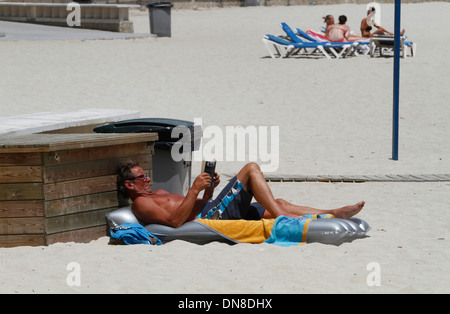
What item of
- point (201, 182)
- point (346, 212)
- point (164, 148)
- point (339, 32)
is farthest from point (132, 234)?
point (339, 32)

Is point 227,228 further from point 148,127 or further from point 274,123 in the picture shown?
point 274,123

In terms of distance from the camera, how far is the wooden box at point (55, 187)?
609cm

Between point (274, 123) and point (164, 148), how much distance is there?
626 centimetres

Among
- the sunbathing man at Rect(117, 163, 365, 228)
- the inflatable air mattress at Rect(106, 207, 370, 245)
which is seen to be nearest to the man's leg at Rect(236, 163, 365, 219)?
the sunbathing man at Rect(117, 163, 365, 228)

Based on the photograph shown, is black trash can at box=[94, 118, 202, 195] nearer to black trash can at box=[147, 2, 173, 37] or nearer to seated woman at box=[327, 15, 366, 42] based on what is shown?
seated woman at box=[327, 15, 366, 42]

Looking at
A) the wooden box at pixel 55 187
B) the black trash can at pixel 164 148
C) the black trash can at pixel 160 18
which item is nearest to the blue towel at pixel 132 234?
the wooden box at pixel 55 187

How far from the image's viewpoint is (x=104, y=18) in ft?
81.1

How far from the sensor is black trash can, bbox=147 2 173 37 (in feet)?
75.4

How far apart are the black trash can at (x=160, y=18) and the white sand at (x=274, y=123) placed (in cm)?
→ 45

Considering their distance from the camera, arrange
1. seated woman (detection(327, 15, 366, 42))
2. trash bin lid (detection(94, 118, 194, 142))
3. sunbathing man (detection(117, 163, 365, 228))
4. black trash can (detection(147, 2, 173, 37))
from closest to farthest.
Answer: sunbathing man (detection(117, 163, 365, 228)), trash bin lid (detection(94, 118, 194, 142)), seated woman (detection(327, 15, 366, 42)), black trash can (detection(147, 2, 173, 37))

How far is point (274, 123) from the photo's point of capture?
1356 cm

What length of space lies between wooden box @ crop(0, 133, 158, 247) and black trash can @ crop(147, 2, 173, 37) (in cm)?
1677

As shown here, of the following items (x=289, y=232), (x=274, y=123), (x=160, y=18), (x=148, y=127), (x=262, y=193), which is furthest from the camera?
(x=160, y=18)
